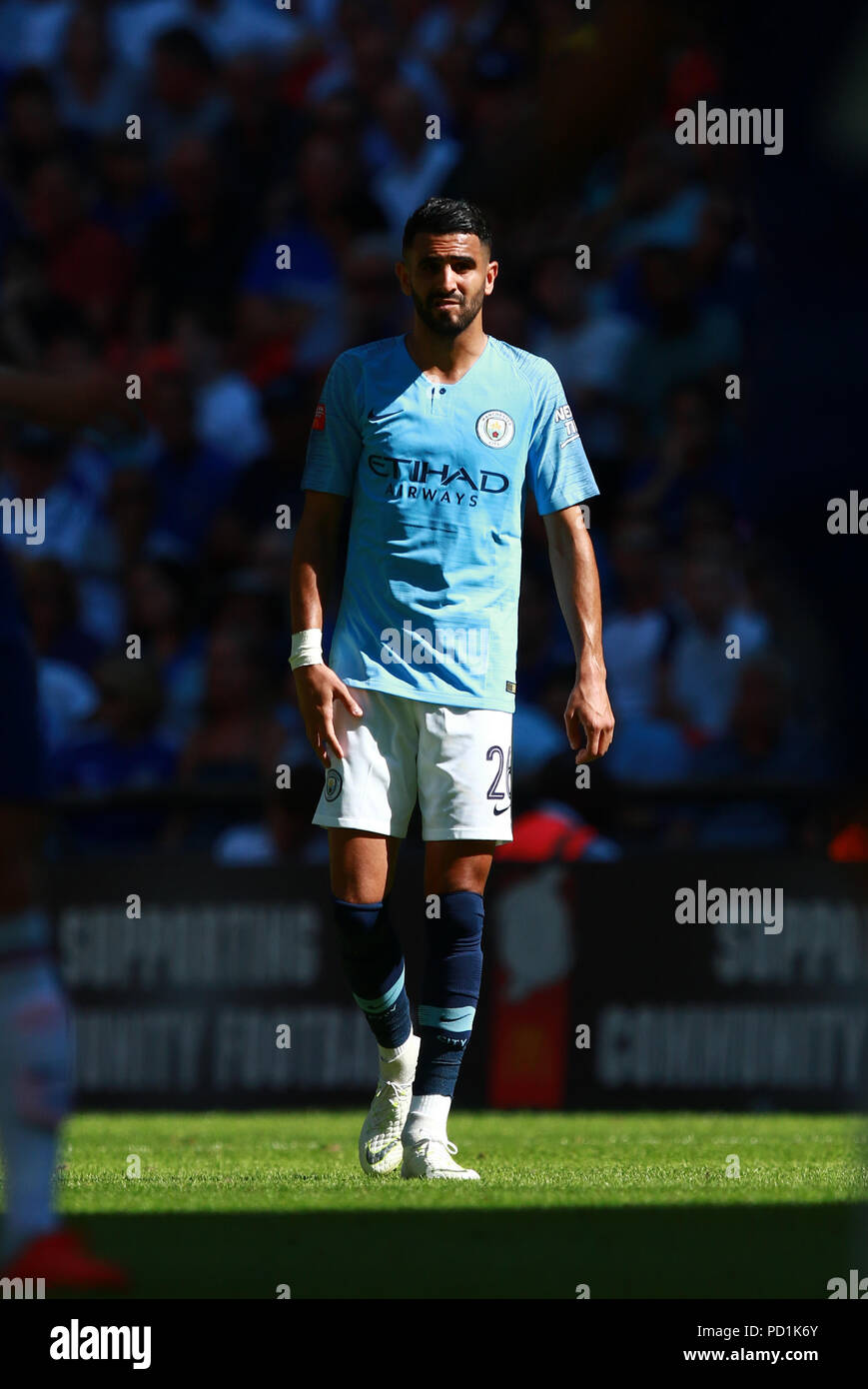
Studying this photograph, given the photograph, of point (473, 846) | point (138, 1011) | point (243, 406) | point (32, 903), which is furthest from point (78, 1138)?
point (243, 406)

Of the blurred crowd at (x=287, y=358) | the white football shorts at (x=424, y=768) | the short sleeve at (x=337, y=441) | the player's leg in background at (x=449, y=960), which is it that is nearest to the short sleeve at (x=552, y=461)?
the short sleeve at (x=337, y=441)

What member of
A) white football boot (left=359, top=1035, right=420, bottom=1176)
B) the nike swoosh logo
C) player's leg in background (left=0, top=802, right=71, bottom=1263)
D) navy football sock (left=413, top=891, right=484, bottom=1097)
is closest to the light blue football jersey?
navy football sock (left=413, top=891, right=484, bottom=1097)

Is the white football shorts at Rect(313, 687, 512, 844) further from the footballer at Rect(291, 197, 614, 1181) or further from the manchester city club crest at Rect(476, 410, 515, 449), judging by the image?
the manchester city club crest at Rect(476, 410, 515, 449)

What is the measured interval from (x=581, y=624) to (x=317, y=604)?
65 cm

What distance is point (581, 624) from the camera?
16.2 feet

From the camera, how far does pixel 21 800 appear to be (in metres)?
3.46

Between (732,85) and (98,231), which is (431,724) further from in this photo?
(98,231)

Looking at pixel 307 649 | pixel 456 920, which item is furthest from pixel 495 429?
pixel 456 920

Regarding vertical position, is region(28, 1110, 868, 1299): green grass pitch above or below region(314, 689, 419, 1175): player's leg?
below

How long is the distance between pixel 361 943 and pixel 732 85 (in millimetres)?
2157

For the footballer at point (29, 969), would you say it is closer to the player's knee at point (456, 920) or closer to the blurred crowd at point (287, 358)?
the player's knee at point (456, 920)

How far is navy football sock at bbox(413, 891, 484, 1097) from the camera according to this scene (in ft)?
15.8

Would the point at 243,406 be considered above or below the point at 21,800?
above

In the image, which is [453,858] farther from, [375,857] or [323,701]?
[323,701]
